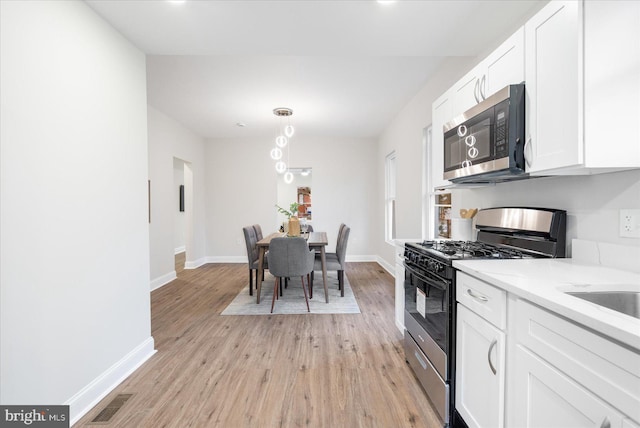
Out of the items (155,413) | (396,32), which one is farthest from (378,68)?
(155,413)

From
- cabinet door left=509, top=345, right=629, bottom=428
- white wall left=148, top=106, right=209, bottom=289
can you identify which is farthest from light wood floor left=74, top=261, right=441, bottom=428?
white wall left=148, top=106, right=209, bottom=289

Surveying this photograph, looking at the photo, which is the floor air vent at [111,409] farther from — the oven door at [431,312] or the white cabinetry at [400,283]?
the white cabinetry at [400,283]

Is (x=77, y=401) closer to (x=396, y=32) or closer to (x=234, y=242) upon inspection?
(x=396, y=32)

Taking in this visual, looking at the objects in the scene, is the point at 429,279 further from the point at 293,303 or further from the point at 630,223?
the point at 293,303

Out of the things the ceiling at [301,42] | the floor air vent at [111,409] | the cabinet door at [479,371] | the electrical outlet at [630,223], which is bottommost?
the floor air vent at [111,409]

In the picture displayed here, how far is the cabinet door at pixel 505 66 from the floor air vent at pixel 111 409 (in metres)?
2.94

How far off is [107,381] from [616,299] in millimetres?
2747

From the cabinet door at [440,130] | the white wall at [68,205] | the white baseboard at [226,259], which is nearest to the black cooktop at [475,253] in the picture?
the cabinet door at [440,130]

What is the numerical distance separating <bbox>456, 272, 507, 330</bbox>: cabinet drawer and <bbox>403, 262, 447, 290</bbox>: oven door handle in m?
0.10

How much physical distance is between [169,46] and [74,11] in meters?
0.65

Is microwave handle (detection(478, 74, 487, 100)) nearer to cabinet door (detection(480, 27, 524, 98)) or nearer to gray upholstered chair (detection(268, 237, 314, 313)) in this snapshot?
cabinet door (detection(480, 27, 524, 98))

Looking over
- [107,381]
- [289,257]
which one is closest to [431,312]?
[289,257]

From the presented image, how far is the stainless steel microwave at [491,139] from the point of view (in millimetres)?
1482

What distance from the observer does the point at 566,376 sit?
0.88 metres
